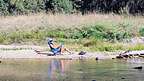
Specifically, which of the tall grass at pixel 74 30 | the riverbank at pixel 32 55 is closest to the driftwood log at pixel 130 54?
the riverbank at pixel 32 55

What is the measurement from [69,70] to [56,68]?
1.03 m

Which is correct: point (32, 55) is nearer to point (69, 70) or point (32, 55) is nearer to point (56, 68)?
point (56, 68)

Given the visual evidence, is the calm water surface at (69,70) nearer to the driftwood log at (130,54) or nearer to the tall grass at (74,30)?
the driftwood log at (130,54)

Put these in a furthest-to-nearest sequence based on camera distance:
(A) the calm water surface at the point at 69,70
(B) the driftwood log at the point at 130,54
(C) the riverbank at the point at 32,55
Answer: (C) the riverbank at the point at 32,55, (B) the driftwood log at the point at 130,54, (A) the calm water surface at the point at 69,70

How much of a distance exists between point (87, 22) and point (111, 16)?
299 cm

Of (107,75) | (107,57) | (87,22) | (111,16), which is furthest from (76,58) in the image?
(111,16)

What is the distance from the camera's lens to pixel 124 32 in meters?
33.2

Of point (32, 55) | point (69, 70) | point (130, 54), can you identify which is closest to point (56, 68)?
point (69, 70)

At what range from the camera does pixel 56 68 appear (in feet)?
71.6

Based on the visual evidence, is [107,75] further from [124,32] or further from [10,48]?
[124,32]

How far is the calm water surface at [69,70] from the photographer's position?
18.4 meters

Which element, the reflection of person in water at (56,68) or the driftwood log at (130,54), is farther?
the driftwood log at (130,54)

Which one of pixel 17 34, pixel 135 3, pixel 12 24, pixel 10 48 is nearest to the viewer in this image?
pixel 10 48

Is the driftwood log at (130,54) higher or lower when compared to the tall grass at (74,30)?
lower
